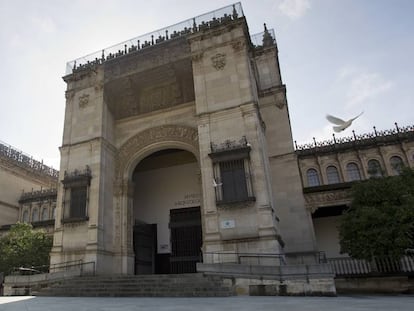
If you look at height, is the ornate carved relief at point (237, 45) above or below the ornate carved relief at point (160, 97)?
above

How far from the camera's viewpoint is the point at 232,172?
14227 millimetres

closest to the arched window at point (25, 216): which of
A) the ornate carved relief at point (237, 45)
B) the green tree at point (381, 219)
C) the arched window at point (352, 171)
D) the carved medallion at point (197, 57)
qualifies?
the carved medallion at point (197, 57)

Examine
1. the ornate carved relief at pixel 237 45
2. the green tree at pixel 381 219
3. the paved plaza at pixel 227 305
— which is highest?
the ornate carved relief at pixel 237 45

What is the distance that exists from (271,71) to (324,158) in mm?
10412

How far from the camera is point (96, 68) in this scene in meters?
19.3

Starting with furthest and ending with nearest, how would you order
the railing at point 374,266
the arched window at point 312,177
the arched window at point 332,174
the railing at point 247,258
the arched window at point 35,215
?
the arched window at point 35,215
the arched window at point 312,177
the arched window at point 332,174
the railing at point 374,266
the railing at point 247,258

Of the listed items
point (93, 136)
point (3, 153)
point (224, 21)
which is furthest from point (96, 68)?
point (3, 153)

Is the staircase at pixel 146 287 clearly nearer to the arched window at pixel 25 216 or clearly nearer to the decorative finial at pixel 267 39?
the decorative finial at pixel 267 39

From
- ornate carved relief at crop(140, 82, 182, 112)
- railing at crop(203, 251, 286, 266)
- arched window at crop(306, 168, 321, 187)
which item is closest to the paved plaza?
railing at crop(203, 251, 286, 266)

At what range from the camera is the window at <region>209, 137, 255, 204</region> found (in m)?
A: 13.7

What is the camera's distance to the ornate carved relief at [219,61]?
53.7ft

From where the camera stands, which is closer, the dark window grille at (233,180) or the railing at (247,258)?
the railing at (247,258)

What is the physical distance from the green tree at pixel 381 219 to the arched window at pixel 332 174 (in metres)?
11.6

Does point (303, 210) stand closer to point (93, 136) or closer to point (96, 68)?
point (93, 136)
